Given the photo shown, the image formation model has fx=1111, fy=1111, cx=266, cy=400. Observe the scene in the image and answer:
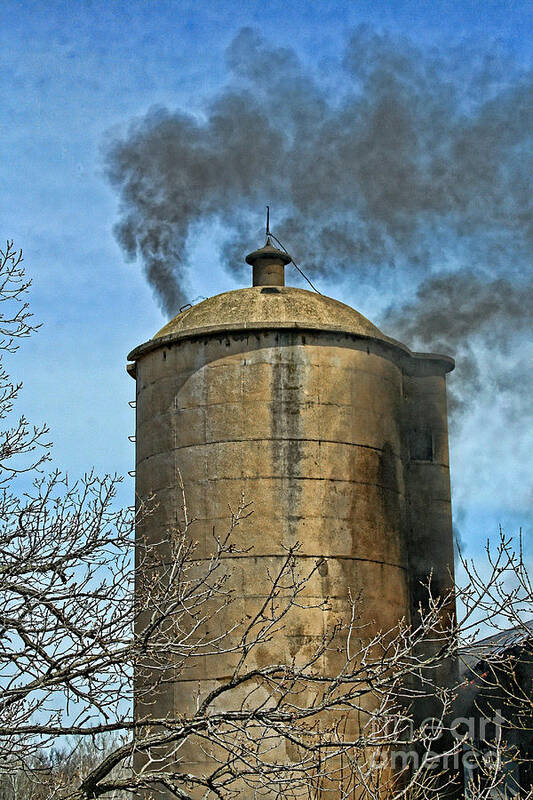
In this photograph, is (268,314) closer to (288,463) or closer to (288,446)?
(288,446)

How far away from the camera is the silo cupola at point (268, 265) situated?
17.0 meters

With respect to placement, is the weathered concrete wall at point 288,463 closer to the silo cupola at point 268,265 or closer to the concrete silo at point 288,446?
the concrete silo at point 288,446

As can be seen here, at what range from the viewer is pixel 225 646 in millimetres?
14297

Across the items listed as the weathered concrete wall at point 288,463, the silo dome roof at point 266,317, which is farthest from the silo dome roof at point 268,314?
the weathered concrete wall at point 288,463

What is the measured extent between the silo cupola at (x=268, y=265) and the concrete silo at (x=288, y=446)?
1.87 feet

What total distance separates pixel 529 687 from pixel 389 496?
3602 millimetres

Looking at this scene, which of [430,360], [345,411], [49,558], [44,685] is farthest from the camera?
[430,360]

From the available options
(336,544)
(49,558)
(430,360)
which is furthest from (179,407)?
(49,558)

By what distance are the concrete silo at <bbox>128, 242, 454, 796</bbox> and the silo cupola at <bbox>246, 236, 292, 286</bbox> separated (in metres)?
0.57

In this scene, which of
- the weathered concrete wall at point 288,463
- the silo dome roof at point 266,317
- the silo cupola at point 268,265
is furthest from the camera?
the silo cupola at point 268,265

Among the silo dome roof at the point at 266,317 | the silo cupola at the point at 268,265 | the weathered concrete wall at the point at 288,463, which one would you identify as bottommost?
the weathered concrete wall at the point at 288,463

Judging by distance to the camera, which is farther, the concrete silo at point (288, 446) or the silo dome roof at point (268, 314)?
the silo dome roof at point (268, 314)

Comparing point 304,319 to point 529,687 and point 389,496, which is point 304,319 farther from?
point 529,687

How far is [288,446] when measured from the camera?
1485 centimetres
